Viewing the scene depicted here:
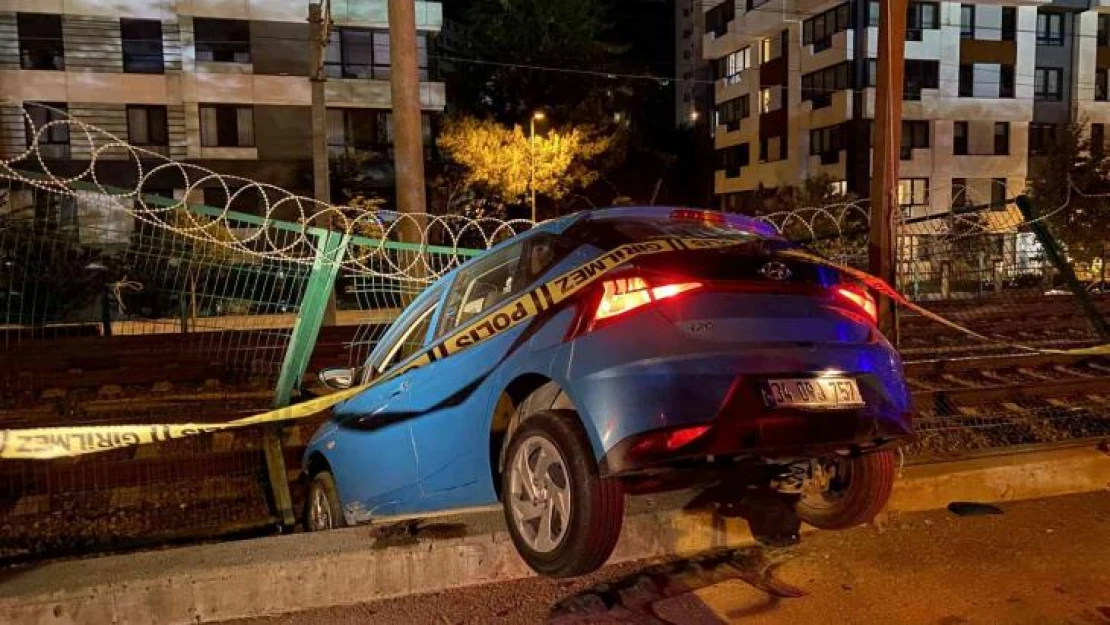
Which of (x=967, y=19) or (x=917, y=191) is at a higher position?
(x=967, y=19)

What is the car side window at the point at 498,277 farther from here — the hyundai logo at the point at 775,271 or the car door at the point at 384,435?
the hyundai logo at the point at 775,271

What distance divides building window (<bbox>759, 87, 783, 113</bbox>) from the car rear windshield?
157 feet

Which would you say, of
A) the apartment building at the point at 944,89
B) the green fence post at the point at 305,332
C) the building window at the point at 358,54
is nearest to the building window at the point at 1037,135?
the apartment building at the point at 944,89

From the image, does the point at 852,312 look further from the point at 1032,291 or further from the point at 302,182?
the point at 302,182

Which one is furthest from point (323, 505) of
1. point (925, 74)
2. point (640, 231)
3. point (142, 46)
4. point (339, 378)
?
point (925, 74)

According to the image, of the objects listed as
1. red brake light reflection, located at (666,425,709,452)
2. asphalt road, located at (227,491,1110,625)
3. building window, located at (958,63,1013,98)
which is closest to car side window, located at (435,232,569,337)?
red brake light reflection, located at (666,425,709,452)

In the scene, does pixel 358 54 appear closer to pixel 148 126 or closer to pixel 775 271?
pixel 148 126

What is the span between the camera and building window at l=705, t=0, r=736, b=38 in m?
54.5

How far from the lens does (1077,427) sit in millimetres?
9172

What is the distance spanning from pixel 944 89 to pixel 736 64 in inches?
523

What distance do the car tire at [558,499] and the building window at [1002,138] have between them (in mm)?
48406

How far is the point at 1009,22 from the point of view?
46.0 metres

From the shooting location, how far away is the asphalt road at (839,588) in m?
4.19

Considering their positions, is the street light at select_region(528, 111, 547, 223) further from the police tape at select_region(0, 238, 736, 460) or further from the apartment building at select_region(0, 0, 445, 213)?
the police tape at select_region(0, 238, 736, 460)
